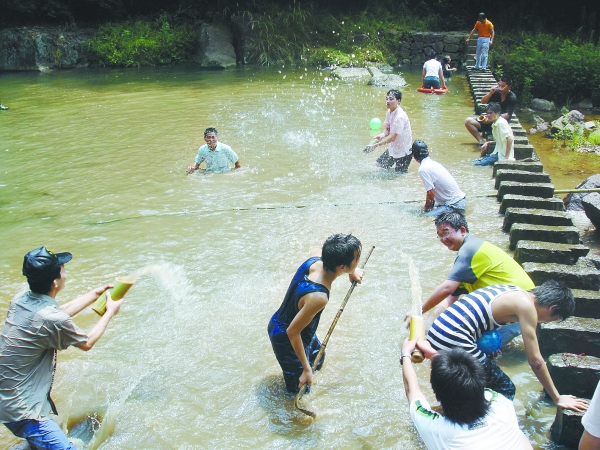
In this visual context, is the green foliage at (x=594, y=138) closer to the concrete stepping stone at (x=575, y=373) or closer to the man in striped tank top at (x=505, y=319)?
the concrete stepping stone at (x=575, y=373)

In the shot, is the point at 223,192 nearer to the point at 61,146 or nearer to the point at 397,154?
the point at 397,154

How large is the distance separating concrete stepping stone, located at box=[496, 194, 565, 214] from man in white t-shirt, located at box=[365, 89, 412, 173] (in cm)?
231

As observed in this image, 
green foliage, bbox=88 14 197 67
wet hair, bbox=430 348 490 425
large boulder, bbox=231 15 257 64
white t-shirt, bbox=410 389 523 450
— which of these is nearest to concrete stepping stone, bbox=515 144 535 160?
white t-shirt, bbox=410 389 523 450

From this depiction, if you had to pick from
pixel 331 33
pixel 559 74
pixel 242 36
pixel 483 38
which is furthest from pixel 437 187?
pixel 331 33

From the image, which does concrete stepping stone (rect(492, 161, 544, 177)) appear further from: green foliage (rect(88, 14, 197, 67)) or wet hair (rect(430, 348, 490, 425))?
green foliage (rect(88, 14, 197, 67))

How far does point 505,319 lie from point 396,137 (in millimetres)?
5663

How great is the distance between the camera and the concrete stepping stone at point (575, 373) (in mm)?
3826

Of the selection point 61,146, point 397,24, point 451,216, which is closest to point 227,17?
point 397,24

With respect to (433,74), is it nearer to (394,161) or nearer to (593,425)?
(394,161)

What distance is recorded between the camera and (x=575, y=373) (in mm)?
3846

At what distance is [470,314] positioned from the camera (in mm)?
3678

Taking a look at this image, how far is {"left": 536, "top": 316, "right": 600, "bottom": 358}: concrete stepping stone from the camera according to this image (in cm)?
420

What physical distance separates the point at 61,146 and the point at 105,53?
12638 mm

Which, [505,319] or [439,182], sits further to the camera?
[439,182]
